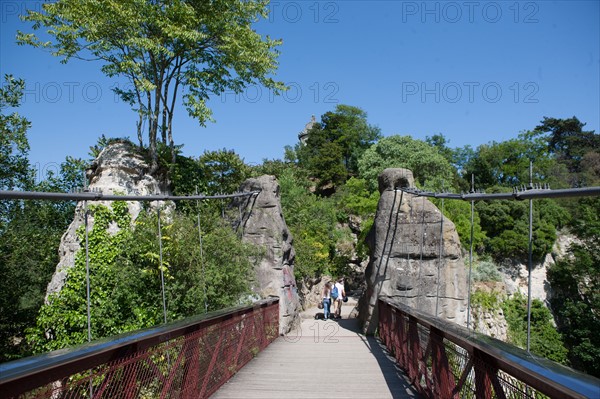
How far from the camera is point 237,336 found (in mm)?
5875

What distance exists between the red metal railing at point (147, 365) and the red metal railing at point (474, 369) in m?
2.12

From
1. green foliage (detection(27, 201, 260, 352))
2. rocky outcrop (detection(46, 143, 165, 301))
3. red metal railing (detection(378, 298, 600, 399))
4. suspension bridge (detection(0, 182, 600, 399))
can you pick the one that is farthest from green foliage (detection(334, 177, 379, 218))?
red metal railing (detection(378, 298, 600, 399))

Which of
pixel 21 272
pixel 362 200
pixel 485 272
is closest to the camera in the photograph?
pixel 21 272

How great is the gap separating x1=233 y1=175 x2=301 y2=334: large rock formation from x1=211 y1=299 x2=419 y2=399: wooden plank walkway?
4.65 ft

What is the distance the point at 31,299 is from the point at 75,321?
15.9 ft

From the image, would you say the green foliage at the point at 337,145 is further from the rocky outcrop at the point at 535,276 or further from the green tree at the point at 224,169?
the green tree at the point at 224,169

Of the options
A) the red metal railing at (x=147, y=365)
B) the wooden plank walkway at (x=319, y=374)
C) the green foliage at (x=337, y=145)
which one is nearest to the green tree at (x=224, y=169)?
the wooden plank walkway at (x=319, y=374)

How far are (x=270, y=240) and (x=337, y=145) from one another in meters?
29.7

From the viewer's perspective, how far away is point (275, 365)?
6340 mm

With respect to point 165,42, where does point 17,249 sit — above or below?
below

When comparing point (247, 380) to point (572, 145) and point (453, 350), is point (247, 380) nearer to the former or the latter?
point (453, 350)

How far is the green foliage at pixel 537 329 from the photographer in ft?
70.7

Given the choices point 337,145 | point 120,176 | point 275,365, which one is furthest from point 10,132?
point 337,145

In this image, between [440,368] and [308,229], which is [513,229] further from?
[440,368]
